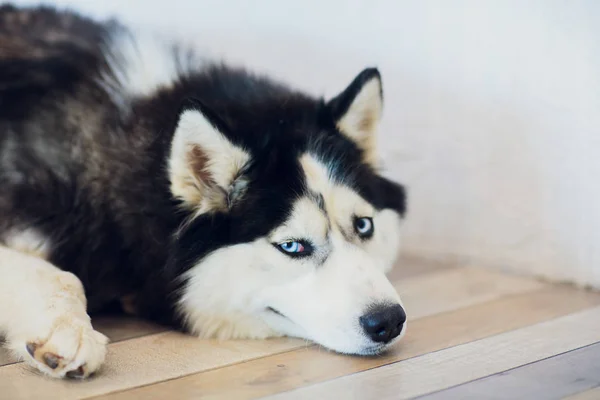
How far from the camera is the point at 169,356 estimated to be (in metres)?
2.19

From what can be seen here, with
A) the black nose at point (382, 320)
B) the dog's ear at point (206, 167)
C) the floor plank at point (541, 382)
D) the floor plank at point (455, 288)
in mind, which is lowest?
the floor plank at point (455, 288)

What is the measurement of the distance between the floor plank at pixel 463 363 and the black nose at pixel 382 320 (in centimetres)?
11

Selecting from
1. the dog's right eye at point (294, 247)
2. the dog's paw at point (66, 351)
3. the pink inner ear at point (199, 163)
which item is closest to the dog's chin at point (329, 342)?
→ the dog's right eye at point (294, 247)

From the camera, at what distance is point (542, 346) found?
90.4 inches

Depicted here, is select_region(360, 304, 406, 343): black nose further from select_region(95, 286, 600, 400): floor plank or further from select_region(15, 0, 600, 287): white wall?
select_region(15, 0, 600, 287): white wall

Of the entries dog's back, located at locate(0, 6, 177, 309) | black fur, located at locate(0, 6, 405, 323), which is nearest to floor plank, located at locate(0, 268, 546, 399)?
black fur, located at locate(0, 6, 405, 323)

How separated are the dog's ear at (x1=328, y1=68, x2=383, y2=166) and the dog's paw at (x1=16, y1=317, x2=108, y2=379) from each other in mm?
1083

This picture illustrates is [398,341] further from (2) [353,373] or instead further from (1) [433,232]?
(1) [433,232]

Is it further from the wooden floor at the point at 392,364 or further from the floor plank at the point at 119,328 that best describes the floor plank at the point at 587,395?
the floor plank at the point at 119,328

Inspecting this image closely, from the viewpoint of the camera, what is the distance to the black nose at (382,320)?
204cm

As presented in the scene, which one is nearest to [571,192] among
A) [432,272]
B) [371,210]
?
[432,272]

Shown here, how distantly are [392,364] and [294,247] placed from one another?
45cm

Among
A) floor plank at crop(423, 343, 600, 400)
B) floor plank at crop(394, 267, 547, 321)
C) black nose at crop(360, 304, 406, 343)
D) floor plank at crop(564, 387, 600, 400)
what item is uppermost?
black nose at crop(360, 304, 406, 343)

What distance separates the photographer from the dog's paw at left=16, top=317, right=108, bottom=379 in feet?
6.30
